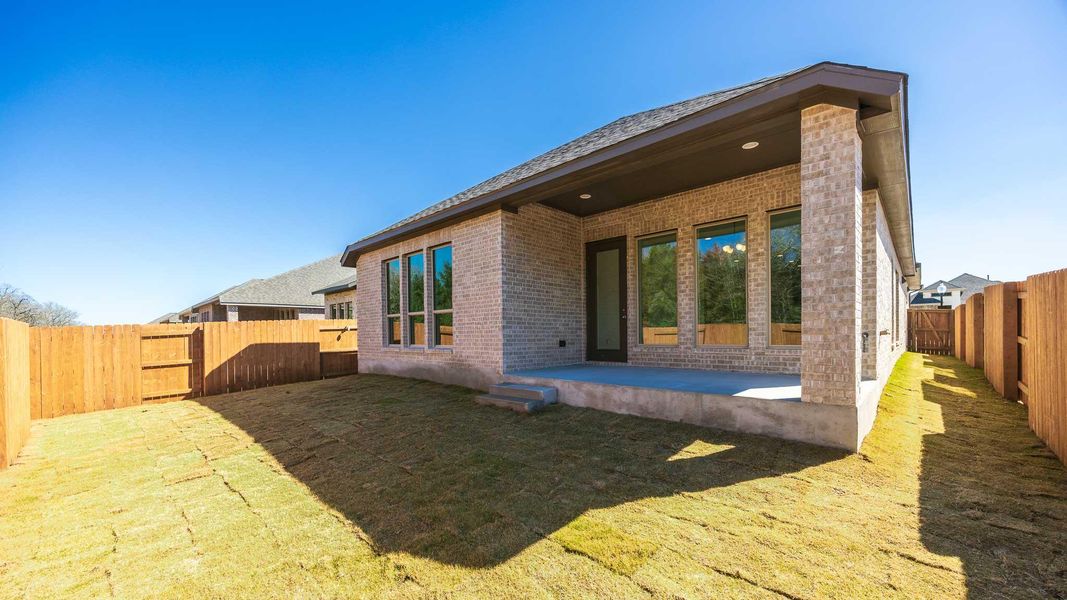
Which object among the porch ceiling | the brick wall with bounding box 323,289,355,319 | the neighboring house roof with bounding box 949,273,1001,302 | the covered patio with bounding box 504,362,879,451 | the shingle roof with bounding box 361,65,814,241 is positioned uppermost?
the shingle roof with bounding box 361,65,814,241

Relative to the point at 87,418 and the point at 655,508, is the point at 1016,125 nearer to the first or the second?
the point at 655,508

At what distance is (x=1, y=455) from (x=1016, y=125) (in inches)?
780

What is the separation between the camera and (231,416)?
6.80 metres

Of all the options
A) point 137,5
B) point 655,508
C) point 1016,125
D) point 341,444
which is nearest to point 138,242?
point 137,5

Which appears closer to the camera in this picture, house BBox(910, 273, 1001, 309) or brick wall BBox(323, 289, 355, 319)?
brick wall BBox(323, 289, 355, 319)

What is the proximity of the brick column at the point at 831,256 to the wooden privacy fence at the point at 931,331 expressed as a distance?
1529cm

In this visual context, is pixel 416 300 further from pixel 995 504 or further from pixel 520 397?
pixel 995 504

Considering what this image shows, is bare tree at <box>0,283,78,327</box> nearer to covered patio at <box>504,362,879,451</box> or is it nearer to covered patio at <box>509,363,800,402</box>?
covered patio at <box>509,363,800,402</box>

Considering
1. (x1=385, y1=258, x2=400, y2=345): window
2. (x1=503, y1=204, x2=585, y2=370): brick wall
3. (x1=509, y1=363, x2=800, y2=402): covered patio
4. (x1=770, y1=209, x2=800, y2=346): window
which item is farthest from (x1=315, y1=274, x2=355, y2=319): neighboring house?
(x1=770, y1=209, x2=800, y2=346): window

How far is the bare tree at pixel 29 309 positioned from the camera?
Answer: 22250 mm

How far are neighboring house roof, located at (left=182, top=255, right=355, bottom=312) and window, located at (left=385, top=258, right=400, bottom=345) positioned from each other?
1234 centimetres

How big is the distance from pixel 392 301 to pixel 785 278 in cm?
816

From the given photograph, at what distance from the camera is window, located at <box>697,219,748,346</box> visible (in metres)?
6.57

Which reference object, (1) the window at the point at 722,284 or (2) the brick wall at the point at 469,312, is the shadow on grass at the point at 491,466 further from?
(1) the window at the point at 722,284
